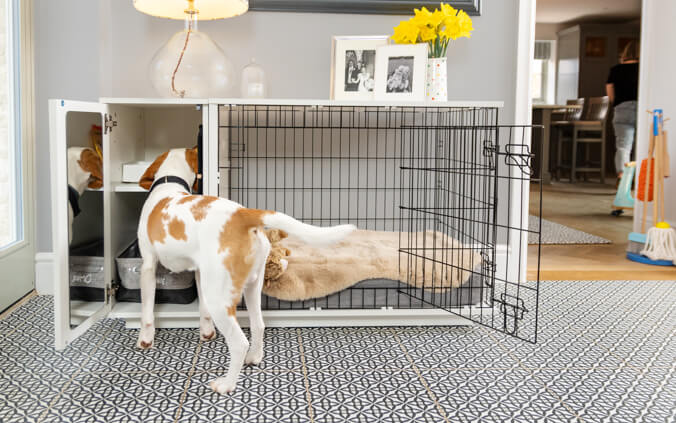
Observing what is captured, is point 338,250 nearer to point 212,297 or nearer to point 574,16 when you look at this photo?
point 212,297

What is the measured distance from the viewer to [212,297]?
1818mm

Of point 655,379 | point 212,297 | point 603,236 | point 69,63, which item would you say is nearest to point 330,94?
point 69,63

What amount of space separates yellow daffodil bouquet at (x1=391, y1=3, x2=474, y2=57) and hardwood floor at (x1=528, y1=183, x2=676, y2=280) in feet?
4.73

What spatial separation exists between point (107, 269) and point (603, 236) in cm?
372

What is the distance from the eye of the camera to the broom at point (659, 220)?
3.77 meters

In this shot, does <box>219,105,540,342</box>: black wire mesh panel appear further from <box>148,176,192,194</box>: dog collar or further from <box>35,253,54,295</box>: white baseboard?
<box>35,253,54,295</box>: white baseboard

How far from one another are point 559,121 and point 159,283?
8259mm

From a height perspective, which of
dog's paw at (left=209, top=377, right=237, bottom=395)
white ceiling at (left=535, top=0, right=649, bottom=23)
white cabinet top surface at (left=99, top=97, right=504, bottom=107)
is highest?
white ceiling at (left=535, top=0, right=649, bottom=23)

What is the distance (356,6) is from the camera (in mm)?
3031

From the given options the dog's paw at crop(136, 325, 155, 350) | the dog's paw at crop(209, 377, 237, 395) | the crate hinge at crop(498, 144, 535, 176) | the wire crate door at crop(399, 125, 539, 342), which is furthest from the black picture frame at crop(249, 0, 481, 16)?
the dog's paw at crop(209, 377, 237, 395)

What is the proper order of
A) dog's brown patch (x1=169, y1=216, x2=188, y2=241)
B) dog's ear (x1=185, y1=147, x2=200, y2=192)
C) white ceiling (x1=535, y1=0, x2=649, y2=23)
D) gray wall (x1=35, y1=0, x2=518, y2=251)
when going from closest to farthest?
dog's brown patch (x1=169, y1=216, x2=188, y2=241) < dog's ear (x1=185, y1=147, x2=200, y2=192) < gray wall (x1=35, y1=0, x2=518, y2=251) < white ceiling (x1=535, y1=0, x2=649, y2=23)

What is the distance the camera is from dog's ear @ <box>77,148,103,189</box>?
2.19m

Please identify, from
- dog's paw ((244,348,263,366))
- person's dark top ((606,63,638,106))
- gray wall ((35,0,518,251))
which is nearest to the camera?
dog's paw ((244,348,263,366))

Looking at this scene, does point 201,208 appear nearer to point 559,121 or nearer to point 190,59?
point 190,59
